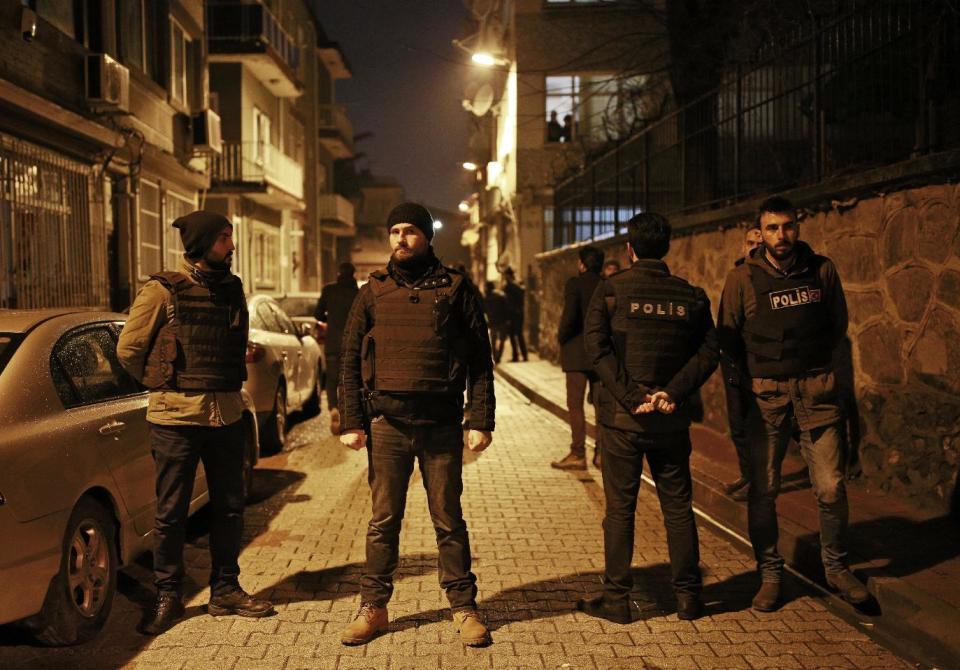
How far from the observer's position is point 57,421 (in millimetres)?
4250

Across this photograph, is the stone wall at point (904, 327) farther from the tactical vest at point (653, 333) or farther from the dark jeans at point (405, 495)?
the dark jeans at point (405, 495)

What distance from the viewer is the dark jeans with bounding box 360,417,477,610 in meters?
4.29

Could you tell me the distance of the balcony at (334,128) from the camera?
41.6 meters

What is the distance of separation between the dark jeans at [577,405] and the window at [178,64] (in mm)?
11977

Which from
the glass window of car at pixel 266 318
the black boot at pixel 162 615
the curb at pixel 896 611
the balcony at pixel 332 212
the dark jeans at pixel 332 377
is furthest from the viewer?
the balcony at pixel 332 212

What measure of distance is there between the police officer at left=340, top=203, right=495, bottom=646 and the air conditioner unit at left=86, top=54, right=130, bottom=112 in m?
9.93

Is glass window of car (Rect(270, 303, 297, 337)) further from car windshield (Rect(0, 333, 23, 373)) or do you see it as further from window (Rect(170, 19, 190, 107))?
window (Rect(170, 19, 190, 107))

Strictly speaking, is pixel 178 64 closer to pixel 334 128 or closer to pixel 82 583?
pixel 82 583

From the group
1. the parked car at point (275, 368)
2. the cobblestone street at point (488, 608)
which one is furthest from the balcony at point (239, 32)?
the cobblestone street at point (488, 608)

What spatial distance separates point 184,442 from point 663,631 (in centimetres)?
247

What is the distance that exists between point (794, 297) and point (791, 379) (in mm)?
417

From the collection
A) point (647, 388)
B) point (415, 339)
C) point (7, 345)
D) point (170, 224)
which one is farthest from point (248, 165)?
point (647, 388)

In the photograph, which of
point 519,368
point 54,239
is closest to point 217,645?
point 54,239

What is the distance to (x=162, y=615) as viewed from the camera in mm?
4430
